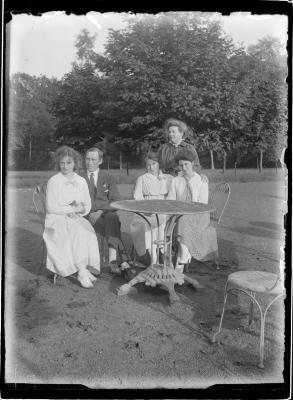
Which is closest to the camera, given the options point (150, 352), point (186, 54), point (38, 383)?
point (38, 383)

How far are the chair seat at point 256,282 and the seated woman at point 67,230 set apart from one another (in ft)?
6.51

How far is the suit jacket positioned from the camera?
545 cm

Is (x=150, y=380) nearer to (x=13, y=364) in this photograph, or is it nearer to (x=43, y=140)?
(x=13, y=364)

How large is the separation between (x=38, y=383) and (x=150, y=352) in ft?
2.98

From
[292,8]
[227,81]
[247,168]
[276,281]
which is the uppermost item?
[227,81]

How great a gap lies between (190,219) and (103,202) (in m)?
1.20

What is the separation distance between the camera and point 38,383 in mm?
3156

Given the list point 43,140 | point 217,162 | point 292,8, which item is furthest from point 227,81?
point 292,8

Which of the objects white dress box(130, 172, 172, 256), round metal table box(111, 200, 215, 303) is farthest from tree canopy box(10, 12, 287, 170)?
round metal table box(111, 200, 215, 303)

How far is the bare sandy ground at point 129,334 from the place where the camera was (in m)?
3.16

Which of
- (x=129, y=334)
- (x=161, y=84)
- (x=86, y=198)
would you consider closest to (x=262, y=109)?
(x=161, y=84)

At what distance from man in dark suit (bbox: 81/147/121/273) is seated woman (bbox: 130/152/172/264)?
0.26 m

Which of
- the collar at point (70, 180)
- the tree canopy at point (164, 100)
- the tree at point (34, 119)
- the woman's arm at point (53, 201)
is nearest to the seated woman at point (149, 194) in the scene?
the collar at point (70, 180)

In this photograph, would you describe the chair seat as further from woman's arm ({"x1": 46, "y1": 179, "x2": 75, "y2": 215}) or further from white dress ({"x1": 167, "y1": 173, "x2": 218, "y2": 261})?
woman's arm ({"x1": 46, "y1": 179, "x2": 75, "y2": 215})
